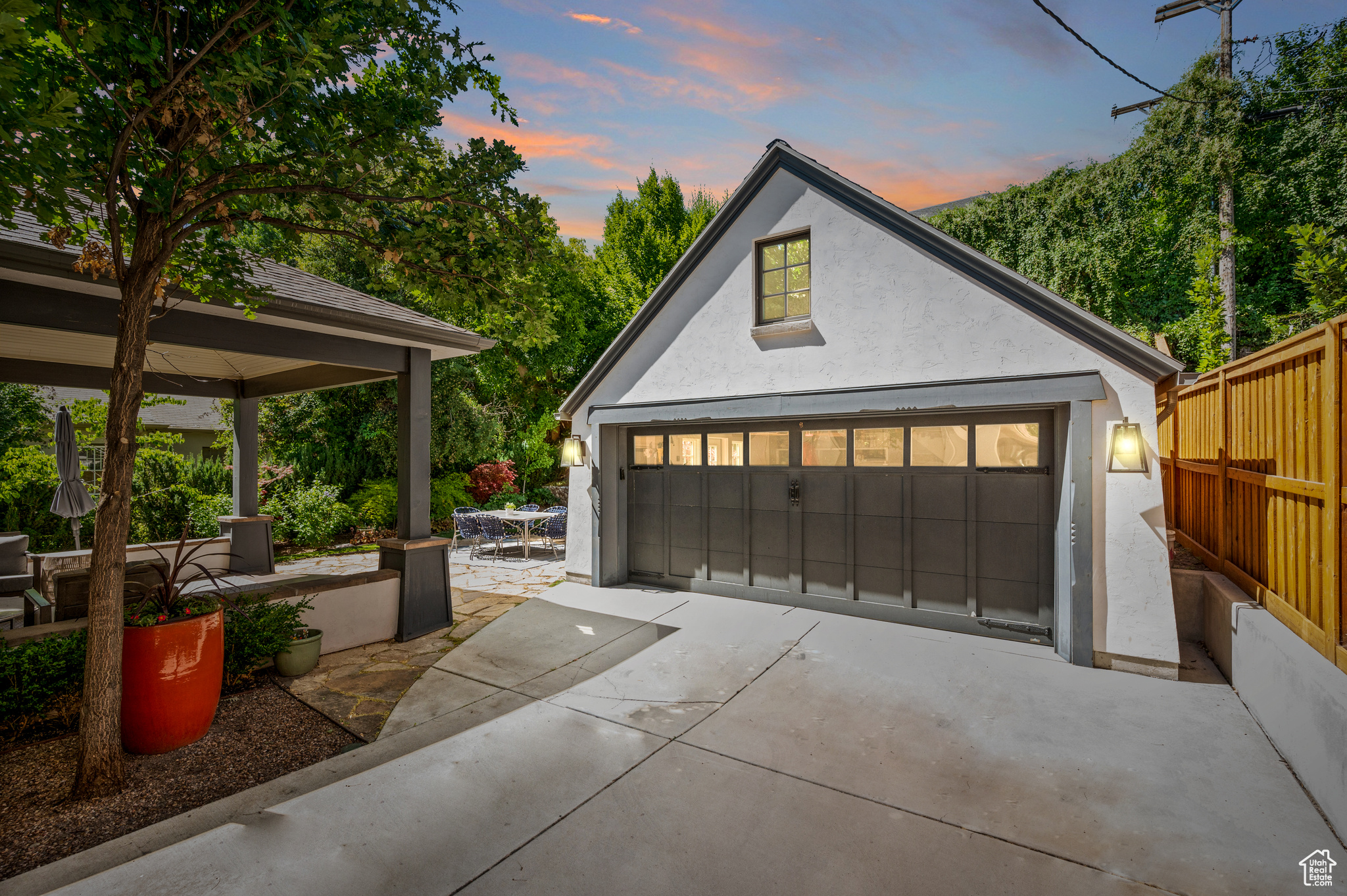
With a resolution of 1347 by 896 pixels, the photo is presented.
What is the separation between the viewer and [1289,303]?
16.7 m

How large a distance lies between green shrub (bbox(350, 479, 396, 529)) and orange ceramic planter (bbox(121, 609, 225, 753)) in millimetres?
10588

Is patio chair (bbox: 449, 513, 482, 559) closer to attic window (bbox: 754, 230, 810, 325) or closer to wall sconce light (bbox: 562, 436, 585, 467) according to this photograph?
wall sconce light (bbox: 562, 436, 585, 467)

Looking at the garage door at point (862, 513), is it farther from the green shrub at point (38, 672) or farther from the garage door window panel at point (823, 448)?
the green shrub at point (38, 672)

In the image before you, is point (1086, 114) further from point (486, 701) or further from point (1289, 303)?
point (486, 701)

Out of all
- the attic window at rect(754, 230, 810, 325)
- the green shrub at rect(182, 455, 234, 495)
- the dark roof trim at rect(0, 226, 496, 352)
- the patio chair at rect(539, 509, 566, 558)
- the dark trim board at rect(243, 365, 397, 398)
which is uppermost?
the attic window at rect(754, 230, 810, 325)

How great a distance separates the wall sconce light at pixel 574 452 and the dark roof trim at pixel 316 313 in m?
2.03

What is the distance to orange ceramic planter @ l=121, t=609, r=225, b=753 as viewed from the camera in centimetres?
353

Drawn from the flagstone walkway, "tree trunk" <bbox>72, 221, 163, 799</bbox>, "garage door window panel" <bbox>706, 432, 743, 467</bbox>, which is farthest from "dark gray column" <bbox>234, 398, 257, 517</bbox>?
"garage door window panel" <bbox>706, 432, 743, 467</bbox>

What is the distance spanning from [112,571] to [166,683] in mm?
890

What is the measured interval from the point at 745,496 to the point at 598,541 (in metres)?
2.37

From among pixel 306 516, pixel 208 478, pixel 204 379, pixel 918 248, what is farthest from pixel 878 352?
pixel 208 478

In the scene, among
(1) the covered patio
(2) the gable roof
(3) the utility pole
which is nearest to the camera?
(1) the covered patio

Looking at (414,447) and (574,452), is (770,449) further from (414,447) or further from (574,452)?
(414,447)

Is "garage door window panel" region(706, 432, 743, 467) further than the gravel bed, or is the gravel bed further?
"garage door window panel" region(706, 432, 743, 467)
